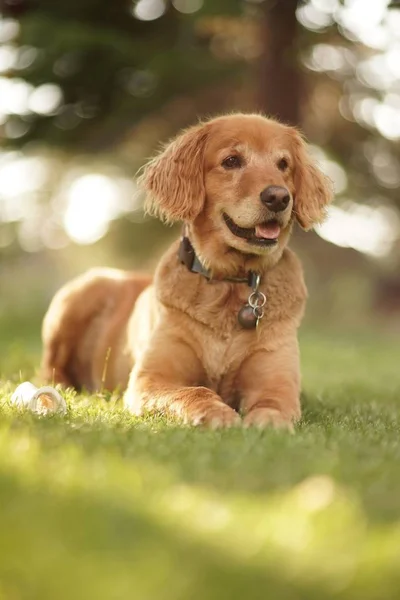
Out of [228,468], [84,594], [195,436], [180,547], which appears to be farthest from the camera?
[195,436]

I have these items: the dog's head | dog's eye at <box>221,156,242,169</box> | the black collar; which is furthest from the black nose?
the black collar

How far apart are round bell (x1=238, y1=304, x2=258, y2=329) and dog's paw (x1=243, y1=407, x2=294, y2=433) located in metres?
0.49

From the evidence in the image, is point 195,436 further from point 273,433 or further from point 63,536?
point 63,536

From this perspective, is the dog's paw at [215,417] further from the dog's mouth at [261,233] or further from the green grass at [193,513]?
the dog's mouth at [261,233]

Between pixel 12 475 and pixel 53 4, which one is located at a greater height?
pixel 53 4

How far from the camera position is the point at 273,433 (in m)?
3.14

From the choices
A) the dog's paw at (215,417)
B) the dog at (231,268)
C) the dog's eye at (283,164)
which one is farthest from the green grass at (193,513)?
the dog's eye at (283,164)

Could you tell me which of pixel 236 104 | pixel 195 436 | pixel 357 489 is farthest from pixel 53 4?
pixel 357 489

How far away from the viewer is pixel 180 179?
443 cm

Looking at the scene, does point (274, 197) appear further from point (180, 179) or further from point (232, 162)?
point (180, 179)

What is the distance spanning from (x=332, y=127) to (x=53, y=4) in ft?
27.4

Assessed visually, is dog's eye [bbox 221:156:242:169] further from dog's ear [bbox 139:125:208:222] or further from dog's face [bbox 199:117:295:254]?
dog's ear [bbox 139:125:208:222]

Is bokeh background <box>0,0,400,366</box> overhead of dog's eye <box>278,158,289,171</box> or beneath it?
overhead

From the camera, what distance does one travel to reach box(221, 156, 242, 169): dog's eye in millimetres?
4266
